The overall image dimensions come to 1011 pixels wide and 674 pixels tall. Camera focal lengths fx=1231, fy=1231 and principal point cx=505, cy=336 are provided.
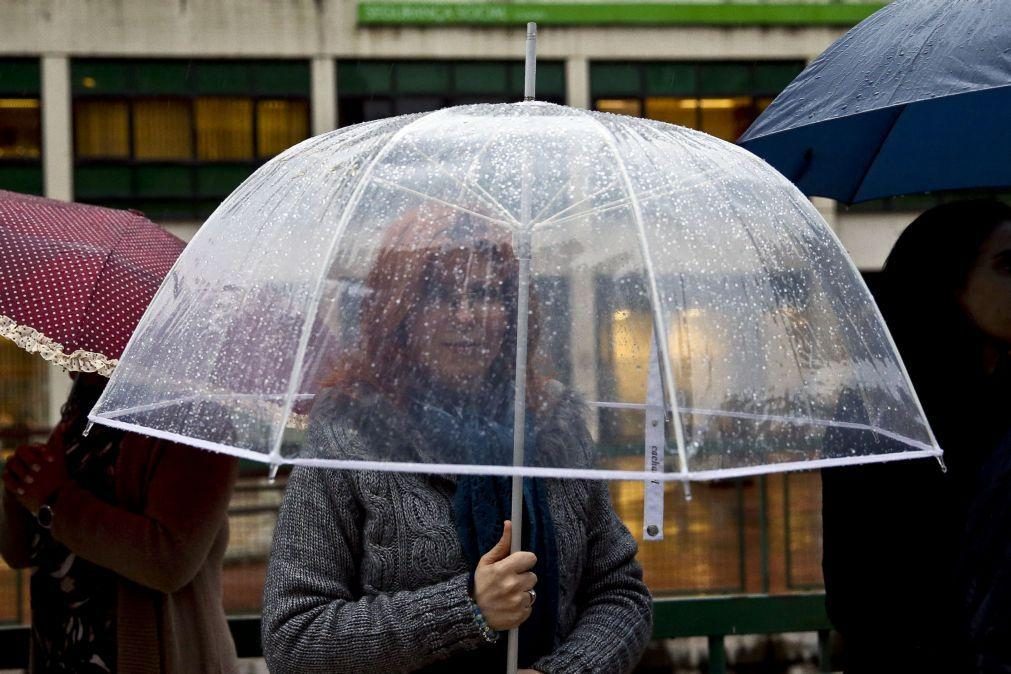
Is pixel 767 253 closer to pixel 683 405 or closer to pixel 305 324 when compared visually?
pixel 683 405

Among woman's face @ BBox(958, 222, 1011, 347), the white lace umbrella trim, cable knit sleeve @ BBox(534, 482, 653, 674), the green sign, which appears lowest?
cable knit sleeve @ BBox(534, 482, 653, 674)

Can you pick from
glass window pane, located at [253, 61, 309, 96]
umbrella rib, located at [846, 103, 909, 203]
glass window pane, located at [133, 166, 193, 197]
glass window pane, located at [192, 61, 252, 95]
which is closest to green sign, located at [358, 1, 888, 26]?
glass window pane, located at [253, 61, 309, 96]

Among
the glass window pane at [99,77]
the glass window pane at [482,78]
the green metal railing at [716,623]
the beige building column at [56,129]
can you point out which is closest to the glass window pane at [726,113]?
the glass window pane at [482,78]

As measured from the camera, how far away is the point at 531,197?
2.19 m

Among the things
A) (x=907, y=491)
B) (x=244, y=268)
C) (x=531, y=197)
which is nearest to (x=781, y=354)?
(x=531, y=197)

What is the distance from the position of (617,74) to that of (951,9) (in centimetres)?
2088

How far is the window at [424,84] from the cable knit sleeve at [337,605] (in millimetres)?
20844

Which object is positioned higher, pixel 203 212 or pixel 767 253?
pixel 203 212

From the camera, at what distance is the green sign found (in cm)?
2306

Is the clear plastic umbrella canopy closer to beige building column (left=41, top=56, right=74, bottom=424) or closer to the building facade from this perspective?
the building facade

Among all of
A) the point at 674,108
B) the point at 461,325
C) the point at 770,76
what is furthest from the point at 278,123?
the point at 461,325

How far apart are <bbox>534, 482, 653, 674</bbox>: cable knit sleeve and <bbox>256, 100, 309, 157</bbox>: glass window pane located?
68.9 ft

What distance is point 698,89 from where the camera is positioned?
23.9 meters

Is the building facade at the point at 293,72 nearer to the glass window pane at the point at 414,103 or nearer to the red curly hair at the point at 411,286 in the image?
the glass window pane at the point at 414,103
